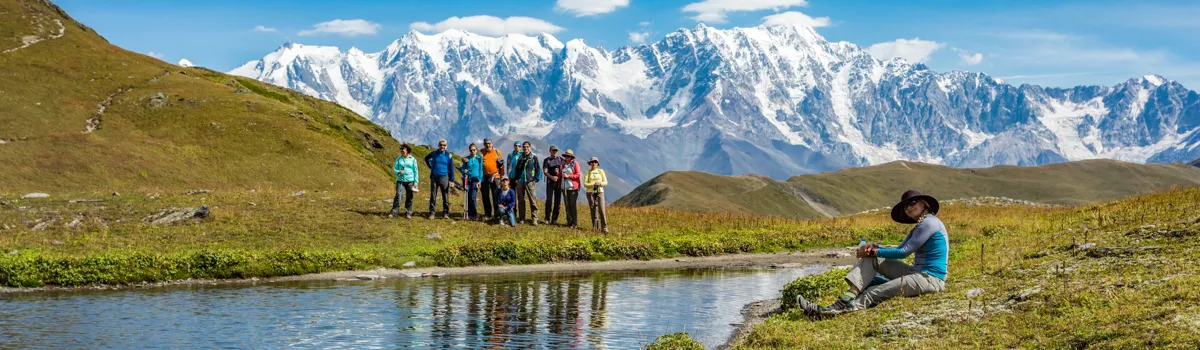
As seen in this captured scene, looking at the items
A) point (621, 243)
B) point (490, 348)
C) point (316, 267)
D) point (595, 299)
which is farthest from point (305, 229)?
point (490, 348)

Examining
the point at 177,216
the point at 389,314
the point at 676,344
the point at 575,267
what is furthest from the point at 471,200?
the point at 676,344

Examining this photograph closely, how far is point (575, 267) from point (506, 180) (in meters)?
7.09

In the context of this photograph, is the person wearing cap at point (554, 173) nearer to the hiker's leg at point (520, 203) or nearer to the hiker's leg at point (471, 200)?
Answer: the hiker's leg at point (520, 203)

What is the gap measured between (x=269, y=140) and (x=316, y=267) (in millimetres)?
51663

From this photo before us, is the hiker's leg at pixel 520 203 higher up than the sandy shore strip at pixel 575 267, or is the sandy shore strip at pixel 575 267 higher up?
the hiker's leg at pixel 520 203

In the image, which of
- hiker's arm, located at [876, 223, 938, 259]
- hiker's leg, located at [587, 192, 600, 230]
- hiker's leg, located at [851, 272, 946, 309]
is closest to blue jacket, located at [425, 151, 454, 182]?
hiker's leg, located at [587, 192, 600, 230]

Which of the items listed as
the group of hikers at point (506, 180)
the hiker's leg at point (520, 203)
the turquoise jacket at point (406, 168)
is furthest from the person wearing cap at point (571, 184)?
the turquoise jacket at point (406, 168)

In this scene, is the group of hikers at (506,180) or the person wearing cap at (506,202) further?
the person wearing cap at (506,202)

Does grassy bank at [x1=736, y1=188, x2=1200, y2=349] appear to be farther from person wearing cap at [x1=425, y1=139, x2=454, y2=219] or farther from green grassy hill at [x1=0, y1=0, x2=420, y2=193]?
green grassy hill at [x1=0, y1=0, x2=420, y2=193]

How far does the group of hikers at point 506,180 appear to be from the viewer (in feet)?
124

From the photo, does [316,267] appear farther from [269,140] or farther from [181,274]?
[269,140]

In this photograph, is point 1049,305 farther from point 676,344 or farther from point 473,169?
point 473,169

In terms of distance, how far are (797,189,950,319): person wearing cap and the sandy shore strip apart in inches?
572

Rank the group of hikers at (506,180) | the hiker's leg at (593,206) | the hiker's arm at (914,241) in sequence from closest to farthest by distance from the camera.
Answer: the hiker's arm at (914,241), the group of hikers at (506,180), the hiker's leg at (593,206)
